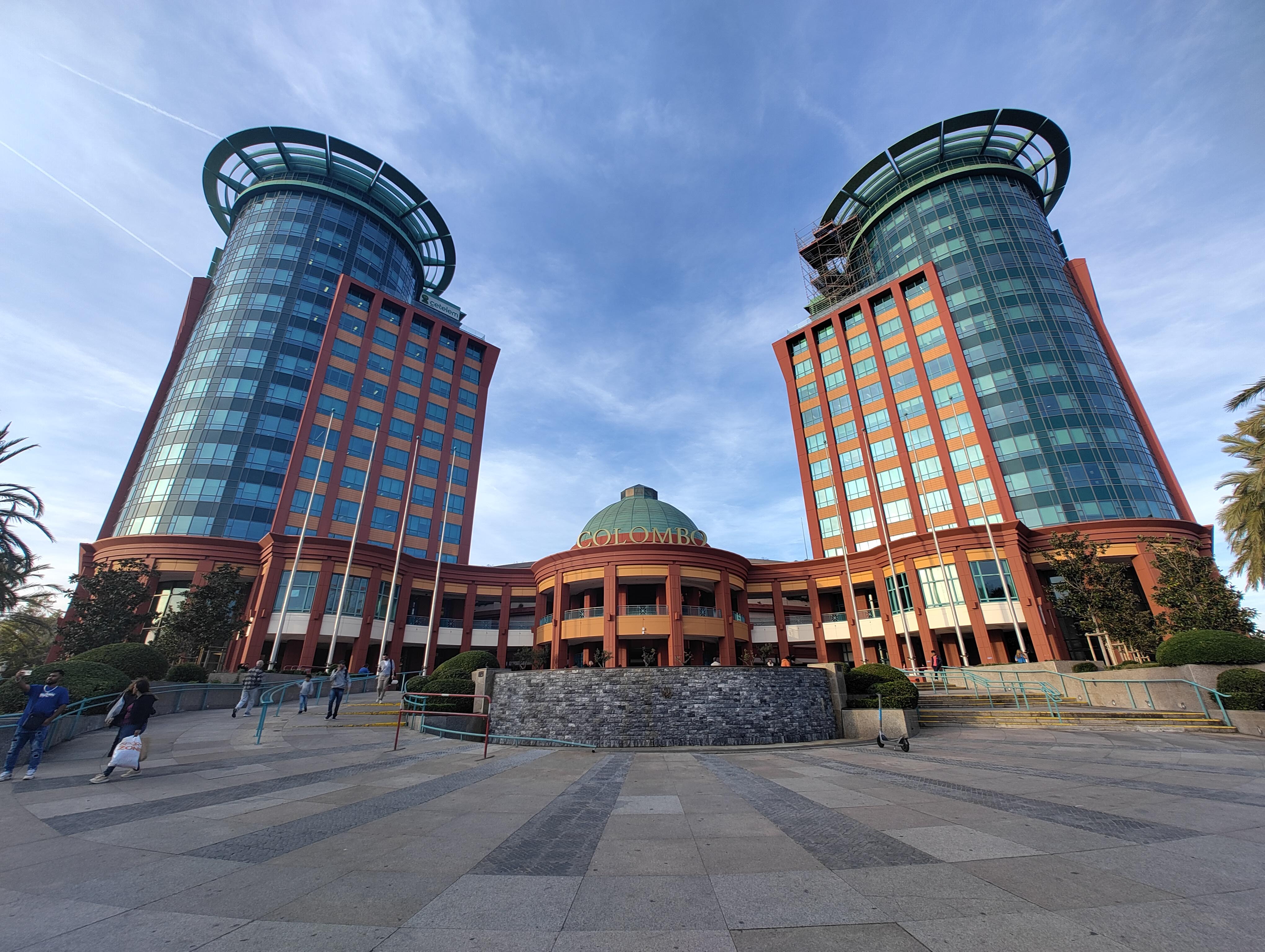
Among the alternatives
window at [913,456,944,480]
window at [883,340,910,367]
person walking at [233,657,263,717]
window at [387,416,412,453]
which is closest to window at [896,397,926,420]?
window at [913,456,944,480]

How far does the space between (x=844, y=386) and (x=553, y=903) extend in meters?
58.9

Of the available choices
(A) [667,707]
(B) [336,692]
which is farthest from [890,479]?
(B) [336,692]

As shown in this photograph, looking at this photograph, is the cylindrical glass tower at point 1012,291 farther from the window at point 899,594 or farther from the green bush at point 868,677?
the green bush at point 868,677

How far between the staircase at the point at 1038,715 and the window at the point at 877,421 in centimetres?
2985

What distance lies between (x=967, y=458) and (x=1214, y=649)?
29.5 metres

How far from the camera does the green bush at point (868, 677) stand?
23.4 m

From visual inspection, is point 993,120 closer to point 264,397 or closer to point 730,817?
point 730,817

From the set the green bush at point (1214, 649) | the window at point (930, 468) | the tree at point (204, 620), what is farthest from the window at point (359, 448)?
the green bush at point (1214, 649)

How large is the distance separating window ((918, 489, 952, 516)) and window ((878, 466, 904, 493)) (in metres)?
2.41

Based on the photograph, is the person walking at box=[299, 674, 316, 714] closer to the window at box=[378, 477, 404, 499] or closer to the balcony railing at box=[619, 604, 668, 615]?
the balcony railing at box=[619, 604, 668, 615]

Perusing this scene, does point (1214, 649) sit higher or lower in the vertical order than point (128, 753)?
higher

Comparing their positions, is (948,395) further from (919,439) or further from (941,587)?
(941,587)

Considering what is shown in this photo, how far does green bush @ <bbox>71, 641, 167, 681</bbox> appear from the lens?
21.1m

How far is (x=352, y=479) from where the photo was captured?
49.7 meters
